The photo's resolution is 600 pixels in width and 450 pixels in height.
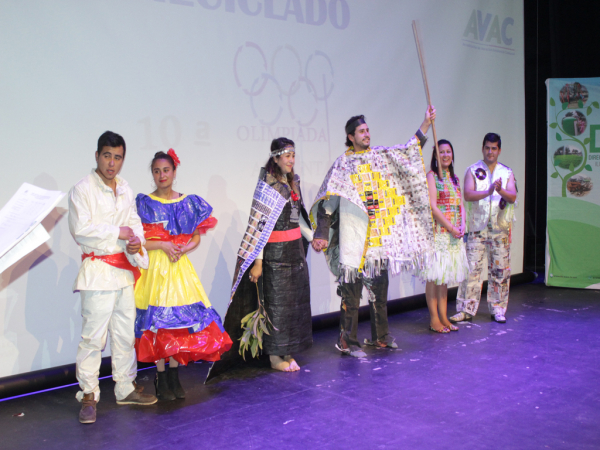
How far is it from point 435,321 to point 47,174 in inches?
120

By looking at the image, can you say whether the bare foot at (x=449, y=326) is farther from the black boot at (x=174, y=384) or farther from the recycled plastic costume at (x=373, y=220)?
the black boot at (x=174, y=384)

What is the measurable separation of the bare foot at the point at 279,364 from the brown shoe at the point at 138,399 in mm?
852

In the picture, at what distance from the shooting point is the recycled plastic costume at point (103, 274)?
282cm

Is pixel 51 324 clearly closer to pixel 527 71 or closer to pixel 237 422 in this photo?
pixel 237 422

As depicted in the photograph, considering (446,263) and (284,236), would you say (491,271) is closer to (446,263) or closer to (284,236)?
(446,263)

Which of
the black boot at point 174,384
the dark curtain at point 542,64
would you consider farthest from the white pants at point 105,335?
the dark curtain at point 542,64

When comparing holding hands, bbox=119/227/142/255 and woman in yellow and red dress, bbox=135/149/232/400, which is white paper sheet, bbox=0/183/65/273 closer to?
holding hands, bbox=119/227/142/255

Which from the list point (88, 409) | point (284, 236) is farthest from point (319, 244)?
point (88, 409)

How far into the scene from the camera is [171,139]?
390 centimetres

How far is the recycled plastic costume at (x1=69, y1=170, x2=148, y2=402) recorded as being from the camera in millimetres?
2822

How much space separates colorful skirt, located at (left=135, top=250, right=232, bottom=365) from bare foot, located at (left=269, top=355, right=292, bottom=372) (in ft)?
1.86

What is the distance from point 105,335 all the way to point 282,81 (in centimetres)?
250

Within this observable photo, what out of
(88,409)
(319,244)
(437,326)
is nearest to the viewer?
(88,409)

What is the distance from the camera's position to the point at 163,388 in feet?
10.3
